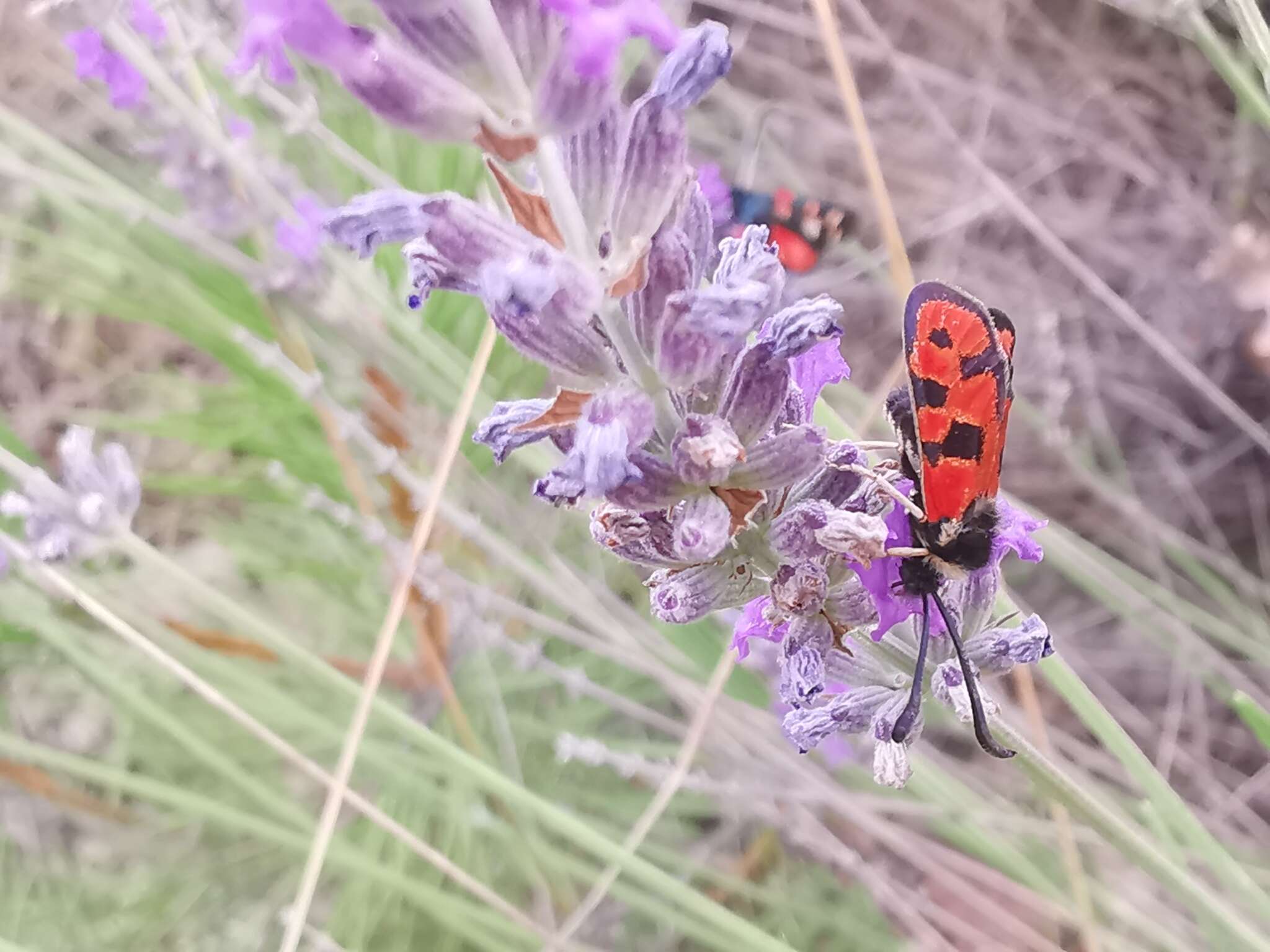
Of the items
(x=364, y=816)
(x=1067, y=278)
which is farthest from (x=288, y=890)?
(x=1067, y=278)

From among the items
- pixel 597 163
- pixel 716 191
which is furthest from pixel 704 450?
pixel 716 191

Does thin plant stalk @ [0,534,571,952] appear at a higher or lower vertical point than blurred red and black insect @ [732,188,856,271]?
lower

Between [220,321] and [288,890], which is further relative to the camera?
[288,890]

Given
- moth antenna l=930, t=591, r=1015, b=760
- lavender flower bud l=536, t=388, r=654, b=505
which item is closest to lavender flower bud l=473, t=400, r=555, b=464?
lavender flower bud l=536, t=388, r=654, b=505

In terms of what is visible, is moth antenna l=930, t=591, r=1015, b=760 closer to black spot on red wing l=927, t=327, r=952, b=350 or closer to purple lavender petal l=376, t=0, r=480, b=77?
black spot on red wing l=927, t=327, r=952, b=350

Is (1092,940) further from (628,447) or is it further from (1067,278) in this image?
(1067,278)
